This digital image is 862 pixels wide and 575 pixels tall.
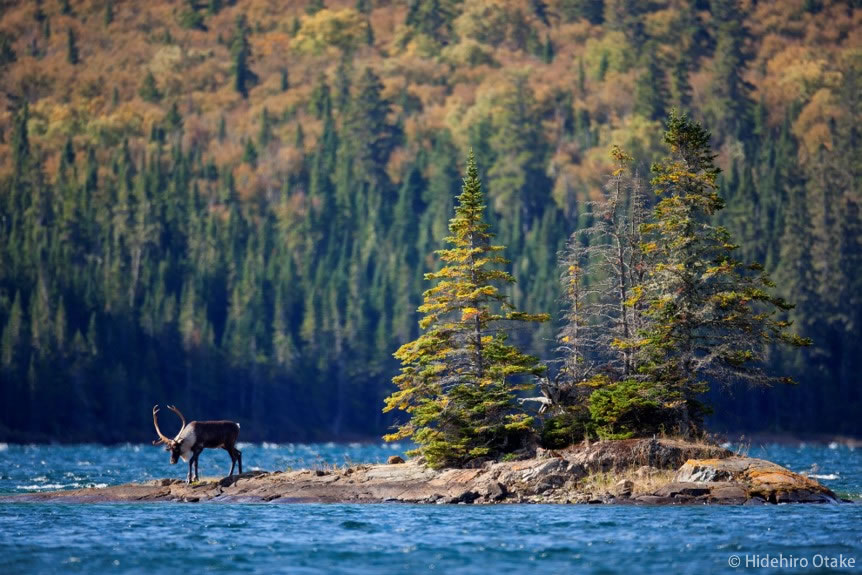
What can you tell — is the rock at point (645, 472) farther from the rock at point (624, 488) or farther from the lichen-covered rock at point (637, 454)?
the rock at point (624, 488)

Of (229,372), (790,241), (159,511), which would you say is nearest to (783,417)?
(790,241)

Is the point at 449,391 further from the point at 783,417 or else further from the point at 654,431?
the point at 783,417

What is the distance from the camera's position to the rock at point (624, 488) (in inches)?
1948

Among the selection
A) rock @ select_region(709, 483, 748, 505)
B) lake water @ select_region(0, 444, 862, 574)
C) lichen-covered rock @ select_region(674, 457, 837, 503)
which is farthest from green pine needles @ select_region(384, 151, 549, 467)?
rock @ select_region(709, 483, 748, 505)

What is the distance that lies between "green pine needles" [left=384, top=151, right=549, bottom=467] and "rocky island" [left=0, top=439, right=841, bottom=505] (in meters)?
1.17

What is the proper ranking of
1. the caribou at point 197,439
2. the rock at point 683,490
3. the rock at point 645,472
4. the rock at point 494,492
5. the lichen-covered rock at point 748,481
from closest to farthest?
the rock at point 683,490, the lichen-covered rock at point 748,481, the rock at point 494,492, the rock at point 645,472, the caribou at point 197,439

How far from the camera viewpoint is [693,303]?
5559cm

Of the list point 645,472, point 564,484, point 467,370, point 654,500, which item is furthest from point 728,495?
point 467,370

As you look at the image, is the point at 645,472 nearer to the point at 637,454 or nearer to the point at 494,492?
the point at 637,454

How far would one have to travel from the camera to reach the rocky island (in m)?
48.9

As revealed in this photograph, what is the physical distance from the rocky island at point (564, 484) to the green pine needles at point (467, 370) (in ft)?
3.84

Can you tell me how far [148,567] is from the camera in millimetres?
36562

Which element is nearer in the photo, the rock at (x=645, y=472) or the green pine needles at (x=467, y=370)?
the rock at (x=645, y=472)

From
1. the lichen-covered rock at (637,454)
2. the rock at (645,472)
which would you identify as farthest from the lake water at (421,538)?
the lichen-covered rock at (637,454)
